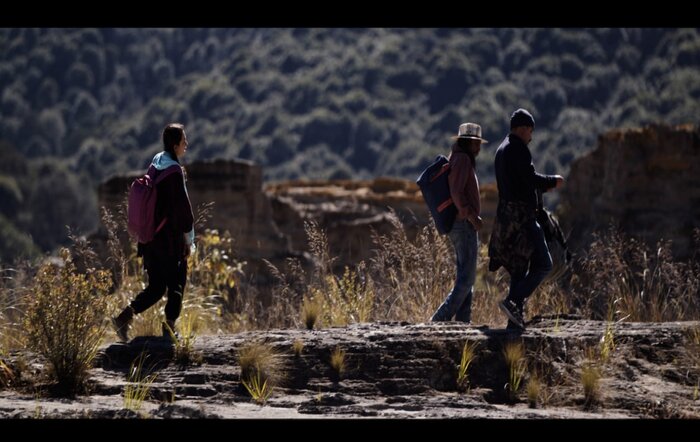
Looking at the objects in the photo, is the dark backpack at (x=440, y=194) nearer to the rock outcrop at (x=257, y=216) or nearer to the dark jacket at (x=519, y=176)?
the dark jacket at (x=519, y=176)

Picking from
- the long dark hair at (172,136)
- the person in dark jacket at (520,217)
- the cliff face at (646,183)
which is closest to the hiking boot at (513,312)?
the person in dark jacket at (520,217)

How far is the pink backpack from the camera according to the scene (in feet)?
25.8

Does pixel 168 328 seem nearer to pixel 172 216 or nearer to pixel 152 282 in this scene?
pixel 152 282

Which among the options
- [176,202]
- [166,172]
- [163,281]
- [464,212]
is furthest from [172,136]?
[464,212]

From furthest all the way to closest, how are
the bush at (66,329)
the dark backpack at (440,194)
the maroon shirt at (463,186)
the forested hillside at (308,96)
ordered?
the forested hillside at (308,96) < the dark backpack at (440,194) < the maroon shirt at (463,186) < the bush at (66,329)

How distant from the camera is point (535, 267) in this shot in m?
7.99

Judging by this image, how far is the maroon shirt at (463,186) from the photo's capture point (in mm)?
8453

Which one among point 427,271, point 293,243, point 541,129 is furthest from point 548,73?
point 427,271

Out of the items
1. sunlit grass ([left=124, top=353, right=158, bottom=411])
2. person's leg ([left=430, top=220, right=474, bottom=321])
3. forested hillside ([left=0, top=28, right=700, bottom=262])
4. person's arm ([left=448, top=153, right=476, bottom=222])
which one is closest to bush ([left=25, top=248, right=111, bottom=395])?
sunlit grass ([left=124, top=353, right=158, bottom=411])

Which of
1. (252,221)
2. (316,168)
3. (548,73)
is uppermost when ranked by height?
(548,73)

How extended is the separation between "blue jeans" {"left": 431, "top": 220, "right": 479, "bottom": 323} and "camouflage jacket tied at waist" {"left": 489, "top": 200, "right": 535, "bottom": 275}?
496mm
